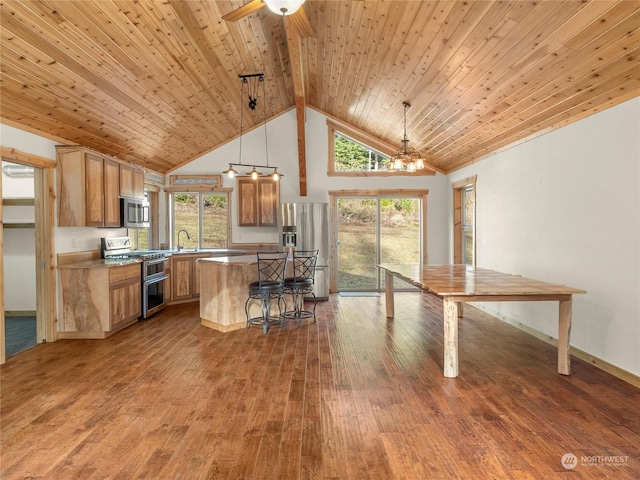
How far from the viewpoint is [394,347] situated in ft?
12.8

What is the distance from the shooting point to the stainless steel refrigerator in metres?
6.42

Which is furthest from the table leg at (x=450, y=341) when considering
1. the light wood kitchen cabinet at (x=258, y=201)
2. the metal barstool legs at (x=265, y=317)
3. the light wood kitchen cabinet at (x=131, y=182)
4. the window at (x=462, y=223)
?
the light wood kitchen cabinet at (x=131, y=182)

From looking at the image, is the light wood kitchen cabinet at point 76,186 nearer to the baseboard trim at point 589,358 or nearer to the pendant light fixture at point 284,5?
the pendant light fixture at point 284,5

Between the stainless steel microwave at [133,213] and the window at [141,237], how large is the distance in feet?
1.35

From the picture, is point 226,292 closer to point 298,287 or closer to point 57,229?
point 298,287

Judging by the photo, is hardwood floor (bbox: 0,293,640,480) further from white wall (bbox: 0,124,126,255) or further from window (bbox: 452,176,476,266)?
window (bbox: 452,176,476,266)

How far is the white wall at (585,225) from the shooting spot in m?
2.98

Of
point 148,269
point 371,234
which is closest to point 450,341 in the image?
point 148,269

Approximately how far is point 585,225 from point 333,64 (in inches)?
141

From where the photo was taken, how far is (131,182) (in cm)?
524

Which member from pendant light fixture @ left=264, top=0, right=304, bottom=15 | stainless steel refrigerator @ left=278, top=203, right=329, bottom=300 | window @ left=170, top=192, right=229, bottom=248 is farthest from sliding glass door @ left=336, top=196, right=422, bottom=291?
pendant light fixture @ left=264, top=0, right=304, bottom=15

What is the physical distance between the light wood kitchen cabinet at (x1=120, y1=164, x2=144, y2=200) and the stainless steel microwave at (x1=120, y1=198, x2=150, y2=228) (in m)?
0.09

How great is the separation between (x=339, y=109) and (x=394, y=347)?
448 cm

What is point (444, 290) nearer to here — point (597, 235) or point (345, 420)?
point (345, 420)
